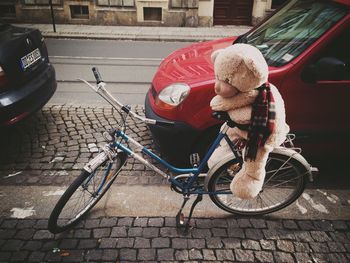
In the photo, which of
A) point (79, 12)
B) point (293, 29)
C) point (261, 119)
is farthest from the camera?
point (79, 12)

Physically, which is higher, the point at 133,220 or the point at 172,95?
the point at 172,95

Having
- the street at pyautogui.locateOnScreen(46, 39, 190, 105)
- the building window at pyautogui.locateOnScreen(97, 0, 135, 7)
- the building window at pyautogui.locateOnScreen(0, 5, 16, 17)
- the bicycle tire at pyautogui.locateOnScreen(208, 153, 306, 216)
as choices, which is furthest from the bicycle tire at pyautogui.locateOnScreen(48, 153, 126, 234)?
the building window at pyautogui.locateOnScreen(0, 5, 16, 17)

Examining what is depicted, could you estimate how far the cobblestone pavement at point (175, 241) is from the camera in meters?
2.73

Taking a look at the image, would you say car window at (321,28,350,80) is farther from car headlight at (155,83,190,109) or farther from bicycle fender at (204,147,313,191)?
car headlight at (155,83,190,109)

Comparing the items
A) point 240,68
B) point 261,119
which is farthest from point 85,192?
point 240,68

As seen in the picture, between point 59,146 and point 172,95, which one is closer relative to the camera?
point 172,95

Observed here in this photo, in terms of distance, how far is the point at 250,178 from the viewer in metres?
2.41

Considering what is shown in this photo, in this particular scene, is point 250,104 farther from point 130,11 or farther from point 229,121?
point 130,11

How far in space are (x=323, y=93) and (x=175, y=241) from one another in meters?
2.12

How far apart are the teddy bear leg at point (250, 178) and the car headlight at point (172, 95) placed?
3.65ft

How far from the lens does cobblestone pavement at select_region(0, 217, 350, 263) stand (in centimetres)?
273

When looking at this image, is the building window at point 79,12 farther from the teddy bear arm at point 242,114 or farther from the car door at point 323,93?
the teddy bear arm at point 242,114

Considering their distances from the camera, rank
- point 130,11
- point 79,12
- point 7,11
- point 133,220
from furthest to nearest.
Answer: point 79,12 → point 7,11 → point 130,11 → point 133,220

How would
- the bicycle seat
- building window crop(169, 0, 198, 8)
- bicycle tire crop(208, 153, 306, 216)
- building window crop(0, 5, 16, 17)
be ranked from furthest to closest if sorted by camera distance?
building window crop(0, 5, 16, 17) < building window crop(169, 0, 198, 8) < bicycle tire crop(208, 153, 306, 216) < the bicycle seat
